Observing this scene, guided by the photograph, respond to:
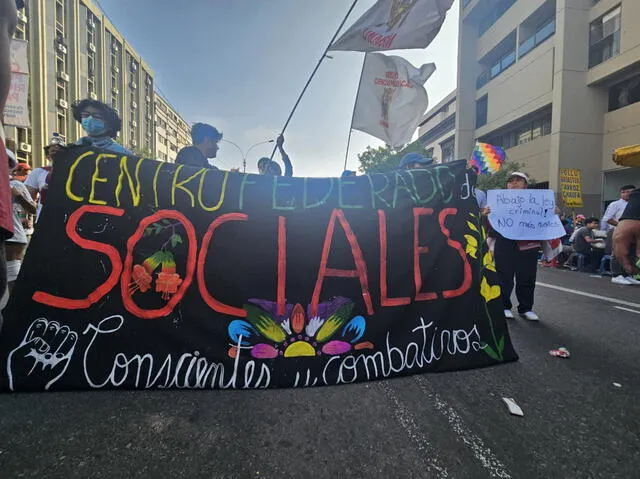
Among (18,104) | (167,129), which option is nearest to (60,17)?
(167,129)

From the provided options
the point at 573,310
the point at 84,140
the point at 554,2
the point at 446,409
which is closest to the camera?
the point at 446,409

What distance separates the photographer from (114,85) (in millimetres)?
38875

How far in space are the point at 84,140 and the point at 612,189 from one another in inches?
764

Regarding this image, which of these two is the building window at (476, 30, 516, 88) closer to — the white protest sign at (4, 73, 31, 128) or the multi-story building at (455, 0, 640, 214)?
the multi-story building at (455, 0, 640, 214)

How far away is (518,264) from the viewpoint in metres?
3.71

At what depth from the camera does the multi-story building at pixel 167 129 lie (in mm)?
53344

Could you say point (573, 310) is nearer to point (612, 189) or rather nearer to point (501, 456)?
point (501, 456)

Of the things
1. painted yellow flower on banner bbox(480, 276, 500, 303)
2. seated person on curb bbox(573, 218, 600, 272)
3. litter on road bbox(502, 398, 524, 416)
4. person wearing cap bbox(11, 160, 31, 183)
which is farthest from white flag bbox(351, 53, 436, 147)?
seated person on curb bbox(573, 218, 600, 272)

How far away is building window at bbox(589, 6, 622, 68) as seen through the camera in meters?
14.0

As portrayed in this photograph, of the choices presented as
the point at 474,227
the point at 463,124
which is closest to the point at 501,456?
the point at 474,227

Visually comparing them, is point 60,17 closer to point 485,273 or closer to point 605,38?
point 605,38

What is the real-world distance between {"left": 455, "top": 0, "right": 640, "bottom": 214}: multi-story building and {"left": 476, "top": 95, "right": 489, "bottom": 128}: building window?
1.74 metres

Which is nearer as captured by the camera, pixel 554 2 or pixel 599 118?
pixel 599 118

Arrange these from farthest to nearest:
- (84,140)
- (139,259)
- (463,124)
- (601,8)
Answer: (463,124), (601,8), (84,140), (139,259)
